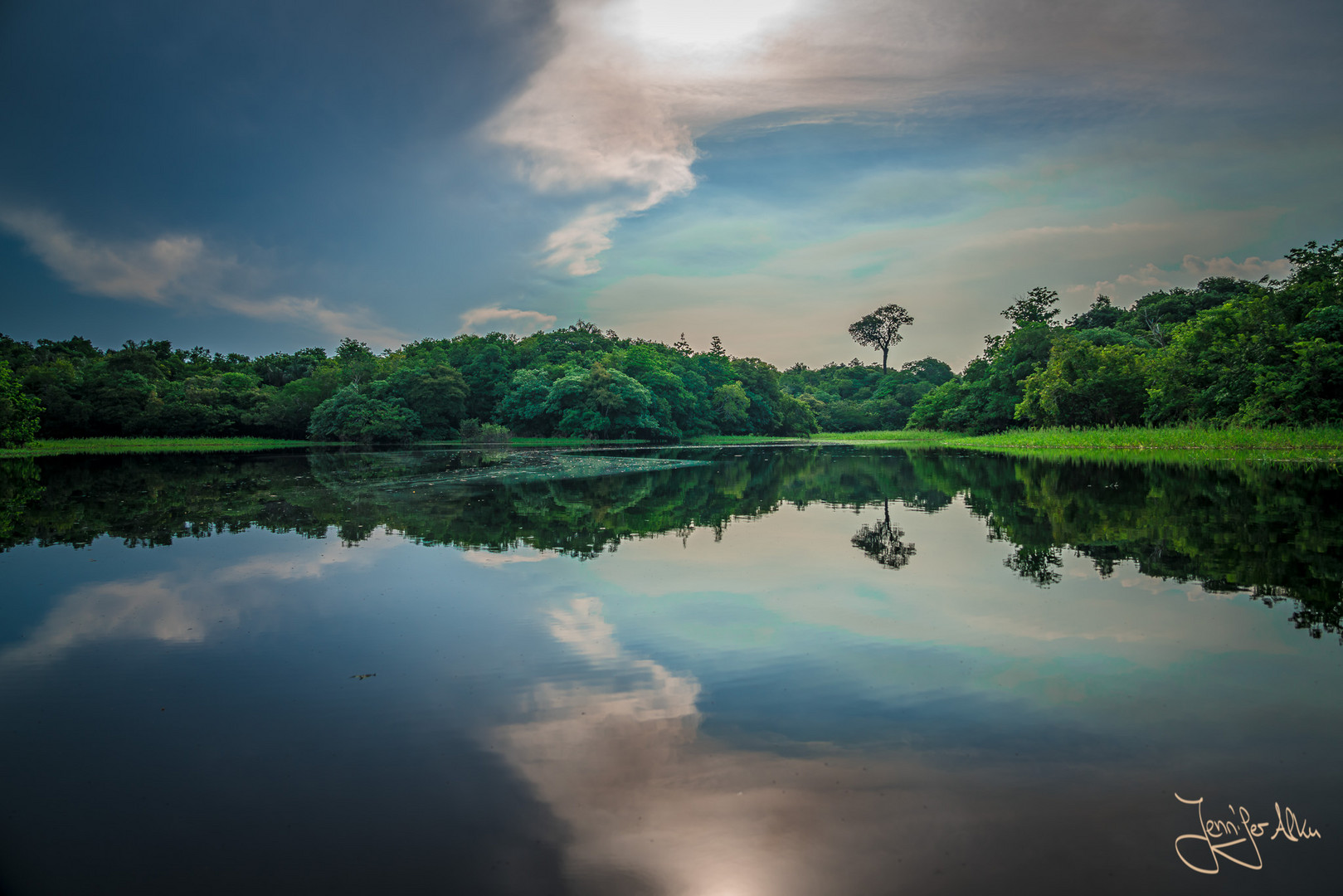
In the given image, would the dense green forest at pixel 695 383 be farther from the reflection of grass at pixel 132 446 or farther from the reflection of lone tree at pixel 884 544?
the reflection of lone tree at pixel 884 544

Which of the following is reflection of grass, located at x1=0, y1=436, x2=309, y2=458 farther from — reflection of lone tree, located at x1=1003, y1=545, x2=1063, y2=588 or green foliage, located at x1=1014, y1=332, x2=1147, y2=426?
green foliage, located at x1=1014, y1=332, x2=1147, y2=426

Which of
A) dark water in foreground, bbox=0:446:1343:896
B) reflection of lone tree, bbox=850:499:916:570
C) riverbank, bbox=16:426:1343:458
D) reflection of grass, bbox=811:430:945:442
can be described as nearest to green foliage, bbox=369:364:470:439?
riverbank, bbox=16:426:1343:458

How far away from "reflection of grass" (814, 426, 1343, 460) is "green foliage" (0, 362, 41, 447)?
58327mm

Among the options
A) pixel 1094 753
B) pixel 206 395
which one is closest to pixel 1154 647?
pixel 1094 753

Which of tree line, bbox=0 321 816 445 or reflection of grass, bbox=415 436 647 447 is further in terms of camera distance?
reflection of grass, bbox=415 436 647 447

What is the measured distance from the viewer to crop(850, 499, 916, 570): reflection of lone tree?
984cm

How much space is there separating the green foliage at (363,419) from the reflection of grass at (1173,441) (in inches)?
1965

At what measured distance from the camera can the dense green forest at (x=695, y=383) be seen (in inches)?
1318

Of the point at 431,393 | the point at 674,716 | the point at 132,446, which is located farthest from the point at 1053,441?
the point at 132,446

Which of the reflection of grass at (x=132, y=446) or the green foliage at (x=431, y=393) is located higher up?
the green foliage at (x=431, y=393)

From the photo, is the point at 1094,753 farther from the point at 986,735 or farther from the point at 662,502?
the point at 662,502

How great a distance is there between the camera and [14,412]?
3859 centimetres

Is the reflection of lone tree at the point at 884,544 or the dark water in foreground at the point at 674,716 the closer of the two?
the dark water in foreground at the point at 674,716
